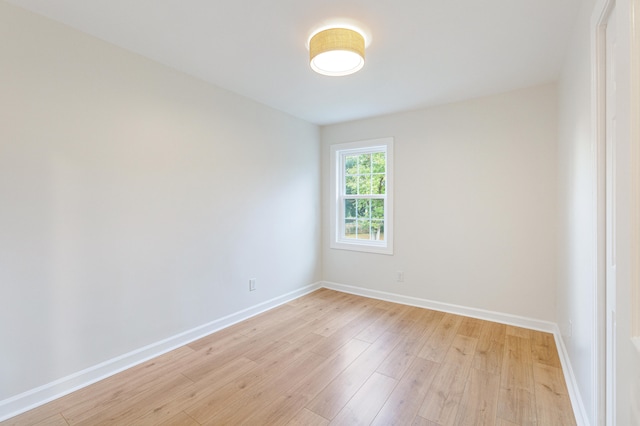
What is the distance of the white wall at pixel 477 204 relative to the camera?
275 centimetres

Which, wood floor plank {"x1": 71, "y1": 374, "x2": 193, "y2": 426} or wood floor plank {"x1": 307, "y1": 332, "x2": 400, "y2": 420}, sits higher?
wood floor plank {"x1": 307, "y1": 332, "x2": 400, "y2": 420}

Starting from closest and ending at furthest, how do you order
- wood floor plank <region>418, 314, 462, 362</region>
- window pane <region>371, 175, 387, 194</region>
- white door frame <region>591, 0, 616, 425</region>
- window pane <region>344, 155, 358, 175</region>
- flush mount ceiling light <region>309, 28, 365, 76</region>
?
white door frame <region>591, 0, 616, 425</region> < flush mount ceiling light <region>309, 28, 365, 76</region> < wood floor plank <region>418, 314, 462, 362</region> < window pane <region>371, 175, 387, 194</region> < window pane <region>344, 155, 358, 175</region>

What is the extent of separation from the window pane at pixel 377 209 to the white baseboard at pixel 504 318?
1017 millimetres

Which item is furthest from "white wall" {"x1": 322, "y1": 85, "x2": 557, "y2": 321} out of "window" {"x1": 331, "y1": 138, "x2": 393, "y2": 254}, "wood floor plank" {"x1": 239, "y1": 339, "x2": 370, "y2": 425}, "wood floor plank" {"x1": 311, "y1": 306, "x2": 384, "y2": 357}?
"wood floor plank" {"x1": 239, "y1": 339, "x2": 370, "y2": 425}

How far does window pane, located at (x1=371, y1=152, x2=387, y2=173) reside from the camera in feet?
12.6

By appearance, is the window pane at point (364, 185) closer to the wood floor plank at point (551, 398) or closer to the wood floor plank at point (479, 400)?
the wood floor plank at point (479, 400)

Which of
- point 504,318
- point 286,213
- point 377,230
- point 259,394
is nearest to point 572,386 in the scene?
point 504,318

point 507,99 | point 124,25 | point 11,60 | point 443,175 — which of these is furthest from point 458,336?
point 11,60

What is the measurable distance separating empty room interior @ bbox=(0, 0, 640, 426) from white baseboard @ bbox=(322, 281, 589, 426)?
0.02 m

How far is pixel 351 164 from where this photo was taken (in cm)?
414

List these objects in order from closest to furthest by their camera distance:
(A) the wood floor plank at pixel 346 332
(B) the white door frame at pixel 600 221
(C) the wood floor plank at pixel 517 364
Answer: (B) the white door frame at pixel 600 221 → (C) the wood floor plank at pixel 517 364 → (A) the wood floor plank at pixel 346 332

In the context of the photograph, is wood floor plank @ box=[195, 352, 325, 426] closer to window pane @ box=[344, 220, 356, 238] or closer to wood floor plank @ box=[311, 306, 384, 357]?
wood floor plank @ box=[311, 306, 384, 357]

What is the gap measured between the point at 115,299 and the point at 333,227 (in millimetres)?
2739

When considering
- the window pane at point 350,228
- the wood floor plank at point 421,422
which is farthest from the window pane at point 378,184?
the wood floor plank at point 421,422
